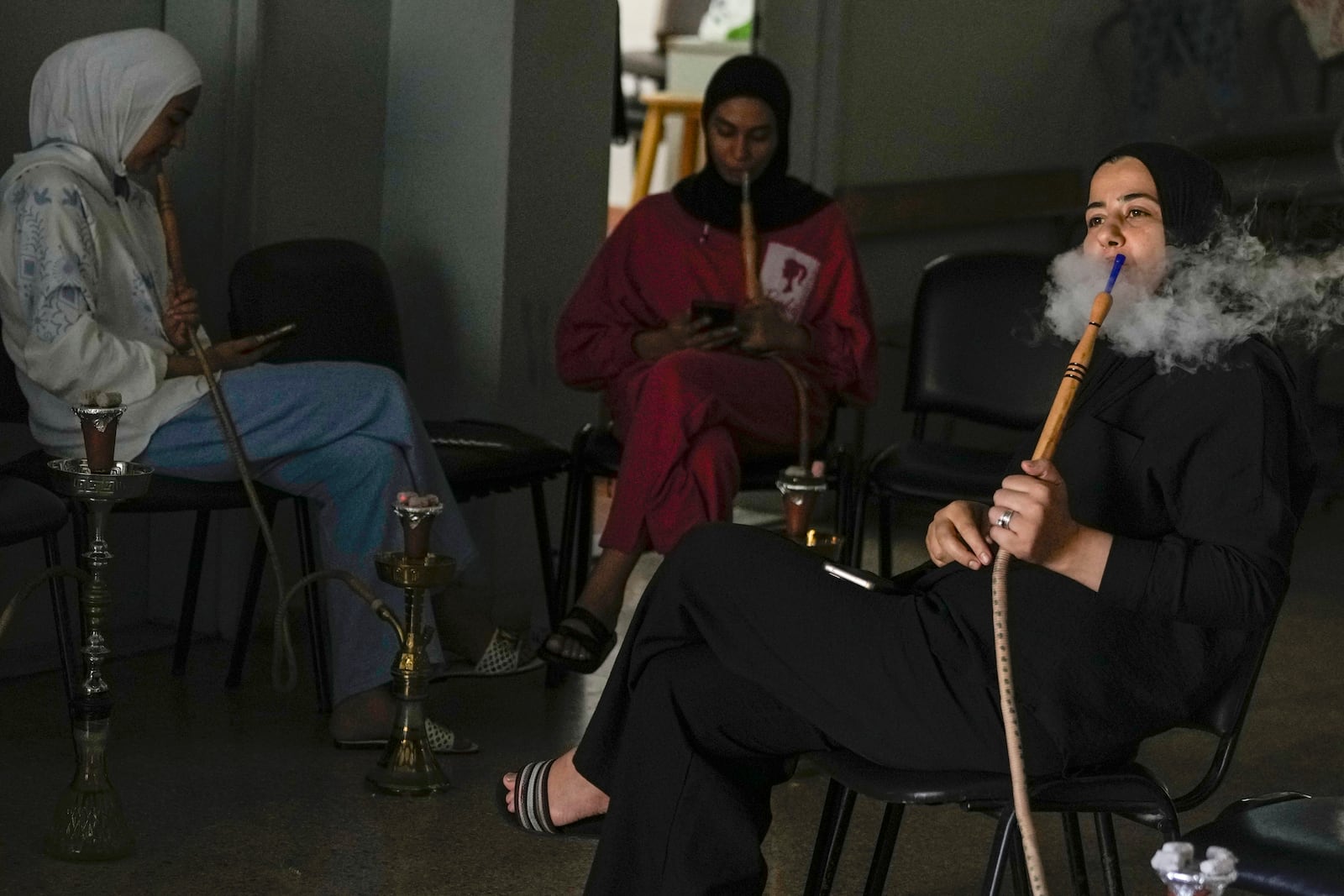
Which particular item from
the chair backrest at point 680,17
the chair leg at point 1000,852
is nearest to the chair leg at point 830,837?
the chair leg at point 1000,852

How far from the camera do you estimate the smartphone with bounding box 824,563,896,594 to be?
226 centimetres

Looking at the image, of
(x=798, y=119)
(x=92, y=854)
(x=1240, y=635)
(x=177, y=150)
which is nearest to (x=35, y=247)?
(x=177, y=150)

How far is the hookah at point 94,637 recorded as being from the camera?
264 centimetres

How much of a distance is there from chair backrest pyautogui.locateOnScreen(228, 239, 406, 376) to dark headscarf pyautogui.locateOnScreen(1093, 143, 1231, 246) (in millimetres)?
2041

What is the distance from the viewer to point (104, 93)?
3.32m

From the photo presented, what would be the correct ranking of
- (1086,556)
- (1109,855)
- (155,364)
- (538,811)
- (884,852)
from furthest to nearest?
1. (155,364)
2. (538,811)
3. (884,852)
4. (1109,855)
5. (1086,556)

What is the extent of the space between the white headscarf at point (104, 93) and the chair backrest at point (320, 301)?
410 mm

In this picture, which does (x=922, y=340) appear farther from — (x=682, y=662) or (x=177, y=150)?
(x=682, y=662)

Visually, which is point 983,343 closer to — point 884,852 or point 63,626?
point 884,852

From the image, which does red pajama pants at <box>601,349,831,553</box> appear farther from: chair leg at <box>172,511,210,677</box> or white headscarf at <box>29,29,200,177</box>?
white headscarf at <box>29,29,200,177</box>

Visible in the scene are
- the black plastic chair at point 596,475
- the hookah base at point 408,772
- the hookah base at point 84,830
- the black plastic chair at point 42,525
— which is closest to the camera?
the hookah base at point 84,830

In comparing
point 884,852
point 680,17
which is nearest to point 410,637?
point 884,852

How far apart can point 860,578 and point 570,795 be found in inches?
20.4

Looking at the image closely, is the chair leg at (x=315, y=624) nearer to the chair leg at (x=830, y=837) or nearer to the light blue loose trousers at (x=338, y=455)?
the light blue loose trousers at (x=338, y=455)
